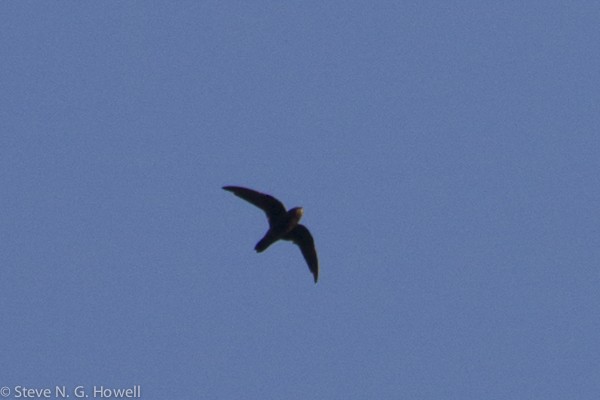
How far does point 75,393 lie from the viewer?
25.2 m

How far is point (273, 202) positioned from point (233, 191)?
890 mm

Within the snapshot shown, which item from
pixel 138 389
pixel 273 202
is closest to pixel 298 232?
pixel 273 202

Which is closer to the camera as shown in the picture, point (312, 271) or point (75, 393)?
point (75, 393)

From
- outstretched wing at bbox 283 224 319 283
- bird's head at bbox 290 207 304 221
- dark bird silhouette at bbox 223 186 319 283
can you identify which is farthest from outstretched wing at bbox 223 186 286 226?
outstretched wing at bbox 283 224 319 283

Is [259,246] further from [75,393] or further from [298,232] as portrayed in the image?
[75,393]

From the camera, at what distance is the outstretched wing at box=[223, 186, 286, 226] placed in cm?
2675

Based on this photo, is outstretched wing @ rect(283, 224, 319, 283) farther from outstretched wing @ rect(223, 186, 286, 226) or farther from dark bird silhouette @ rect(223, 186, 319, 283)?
outstretched wing @ rect(223, 186, 286, 226)

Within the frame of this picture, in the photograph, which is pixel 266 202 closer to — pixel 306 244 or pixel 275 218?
pixel 275 218

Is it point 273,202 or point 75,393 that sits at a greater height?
point 273,202

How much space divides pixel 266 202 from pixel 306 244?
52.9 inches

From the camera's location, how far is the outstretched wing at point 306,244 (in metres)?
27.3

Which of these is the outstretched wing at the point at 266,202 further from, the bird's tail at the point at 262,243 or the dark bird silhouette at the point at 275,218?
the bird's tail at the point at 262,243

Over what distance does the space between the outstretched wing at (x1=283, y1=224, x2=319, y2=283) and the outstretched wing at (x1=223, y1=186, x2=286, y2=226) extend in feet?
1.94

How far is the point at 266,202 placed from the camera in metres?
26.8
